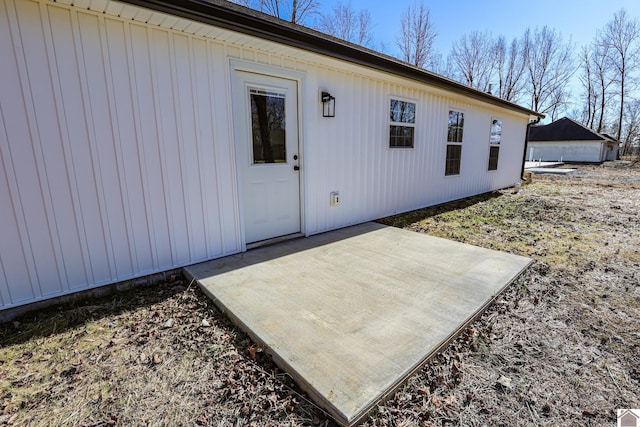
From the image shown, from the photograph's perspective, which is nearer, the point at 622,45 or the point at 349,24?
the point at 349,24

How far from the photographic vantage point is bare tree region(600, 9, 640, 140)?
27234 millimetres

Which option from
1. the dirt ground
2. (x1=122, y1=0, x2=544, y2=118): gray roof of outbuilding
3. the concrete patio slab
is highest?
(x1=122, y1=0, x2=544, y2=118): gray roof of outbuilding

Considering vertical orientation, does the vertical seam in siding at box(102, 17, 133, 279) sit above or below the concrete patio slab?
above

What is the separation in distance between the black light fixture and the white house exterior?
11 cm

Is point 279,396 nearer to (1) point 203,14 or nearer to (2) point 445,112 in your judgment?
(1) point 203,14

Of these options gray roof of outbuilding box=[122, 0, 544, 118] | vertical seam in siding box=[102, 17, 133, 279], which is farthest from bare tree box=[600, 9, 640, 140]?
vertical seam in siding box=[102, 17, 133, 279]

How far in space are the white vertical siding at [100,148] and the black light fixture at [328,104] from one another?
1.50m

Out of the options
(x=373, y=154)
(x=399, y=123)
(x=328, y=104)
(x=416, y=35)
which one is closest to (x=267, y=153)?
(x=328, y=104)

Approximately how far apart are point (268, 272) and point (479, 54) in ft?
99.3

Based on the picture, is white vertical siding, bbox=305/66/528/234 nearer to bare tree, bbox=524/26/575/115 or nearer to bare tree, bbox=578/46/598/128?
bare tree, bbox=524/26/575/115

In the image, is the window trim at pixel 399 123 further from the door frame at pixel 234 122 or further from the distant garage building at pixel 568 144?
the distant garage building at pixel 568 144

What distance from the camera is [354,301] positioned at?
2.62m

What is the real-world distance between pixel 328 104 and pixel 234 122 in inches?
59.5

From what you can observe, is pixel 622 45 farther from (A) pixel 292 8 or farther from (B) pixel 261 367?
(B) pixel 261 367
